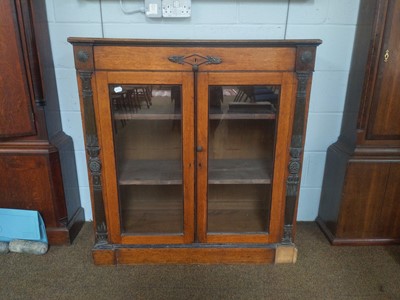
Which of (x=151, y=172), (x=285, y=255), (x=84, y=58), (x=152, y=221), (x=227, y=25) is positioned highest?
(x=227, y=25)

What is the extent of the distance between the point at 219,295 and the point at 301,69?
115 centimetres

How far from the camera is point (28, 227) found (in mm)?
1835

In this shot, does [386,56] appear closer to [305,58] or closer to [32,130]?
[305,58]

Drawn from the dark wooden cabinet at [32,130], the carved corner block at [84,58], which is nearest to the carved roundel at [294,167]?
the carved corner block at [84,58]

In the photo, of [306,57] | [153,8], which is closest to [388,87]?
[306,57]

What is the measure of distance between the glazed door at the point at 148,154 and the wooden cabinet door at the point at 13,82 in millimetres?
499

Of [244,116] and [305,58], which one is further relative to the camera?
[244,116]

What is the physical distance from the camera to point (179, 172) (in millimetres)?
1636

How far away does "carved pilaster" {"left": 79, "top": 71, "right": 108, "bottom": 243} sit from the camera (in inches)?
55.8

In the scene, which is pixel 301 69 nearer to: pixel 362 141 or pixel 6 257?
pixel 362 141

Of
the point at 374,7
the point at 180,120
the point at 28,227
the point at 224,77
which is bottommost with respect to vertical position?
the point at 28,227

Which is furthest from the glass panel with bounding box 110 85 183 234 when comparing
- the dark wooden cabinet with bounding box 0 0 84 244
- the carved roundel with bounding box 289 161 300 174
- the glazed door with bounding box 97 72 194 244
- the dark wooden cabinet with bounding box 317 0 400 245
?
the dark wooden cabinet with bounding box 317 0 400 245

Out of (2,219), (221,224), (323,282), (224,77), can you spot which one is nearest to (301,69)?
(224,77)

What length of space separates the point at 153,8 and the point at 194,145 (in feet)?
2.63
